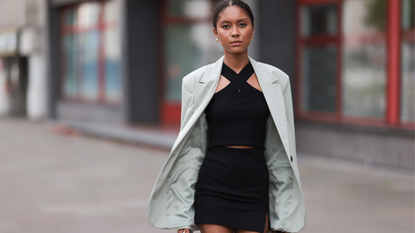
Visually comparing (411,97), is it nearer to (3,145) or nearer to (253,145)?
(253,145)

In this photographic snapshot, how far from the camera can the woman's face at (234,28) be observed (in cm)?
296

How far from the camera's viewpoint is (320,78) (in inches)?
448

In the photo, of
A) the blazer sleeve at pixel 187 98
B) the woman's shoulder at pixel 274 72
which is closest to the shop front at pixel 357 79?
the woman's shoulder at pixel 274 72

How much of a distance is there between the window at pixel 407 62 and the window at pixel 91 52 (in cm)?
917

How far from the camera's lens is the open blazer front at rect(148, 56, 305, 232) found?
10.1ft

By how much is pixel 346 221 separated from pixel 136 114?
1097 centimetres

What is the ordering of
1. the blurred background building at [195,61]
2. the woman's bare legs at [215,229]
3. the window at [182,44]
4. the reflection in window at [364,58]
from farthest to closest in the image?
the window at [182,44], the reflection in window at [364,58], the blurred background building at [195,61], the woman's bare legs at [215,229]

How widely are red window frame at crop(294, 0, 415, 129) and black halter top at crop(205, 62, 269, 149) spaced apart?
7.19m

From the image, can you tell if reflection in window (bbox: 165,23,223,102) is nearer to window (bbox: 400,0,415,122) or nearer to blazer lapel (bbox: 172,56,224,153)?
window (bbox: 400,0,415,122)

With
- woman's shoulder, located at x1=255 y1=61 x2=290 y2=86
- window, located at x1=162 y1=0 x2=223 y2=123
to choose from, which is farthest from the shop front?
woman's shoulder, located at x1=255 y1=61 x2=290 y2=86

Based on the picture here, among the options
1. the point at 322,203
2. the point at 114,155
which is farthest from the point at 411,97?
the point at 114,155

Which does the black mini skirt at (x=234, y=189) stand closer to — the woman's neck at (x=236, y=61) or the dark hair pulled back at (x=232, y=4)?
the woman's neck at (x=236, y=61)

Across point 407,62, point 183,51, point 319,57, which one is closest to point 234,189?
point 407,62

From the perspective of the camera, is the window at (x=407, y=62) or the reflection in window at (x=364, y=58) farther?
the reflection in window at (x=364, y=58)
